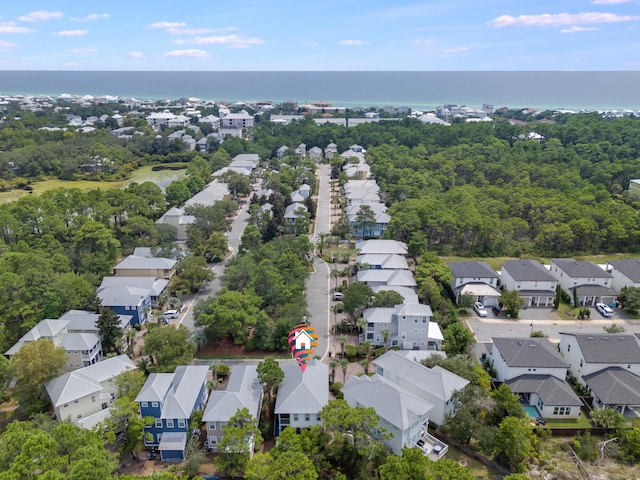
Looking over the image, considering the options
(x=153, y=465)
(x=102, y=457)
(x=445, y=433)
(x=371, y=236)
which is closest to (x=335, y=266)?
(x=371, y=236)

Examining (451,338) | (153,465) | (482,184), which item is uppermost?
(482,184)

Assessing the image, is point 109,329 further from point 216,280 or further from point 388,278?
point 388,278

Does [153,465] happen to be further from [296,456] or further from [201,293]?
Result: [201,293]

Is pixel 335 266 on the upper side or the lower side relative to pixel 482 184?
lower

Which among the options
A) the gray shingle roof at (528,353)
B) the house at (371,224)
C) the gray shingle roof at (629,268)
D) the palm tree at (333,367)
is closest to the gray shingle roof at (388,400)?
the palm tree at (333,367)

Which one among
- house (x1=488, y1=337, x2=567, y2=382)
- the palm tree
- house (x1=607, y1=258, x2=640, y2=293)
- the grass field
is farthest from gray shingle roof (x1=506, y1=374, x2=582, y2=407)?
the grass field

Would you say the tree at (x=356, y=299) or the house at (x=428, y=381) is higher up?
the tree at (x=356, y=299)

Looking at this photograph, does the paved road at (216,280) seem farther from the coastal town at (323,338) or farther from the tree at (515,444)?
the tree at (515,444)

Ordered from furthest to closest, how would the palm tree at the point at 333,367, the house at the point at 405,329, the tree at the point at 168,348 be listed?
the house at the point at 405,329 < the palm tree at the point at 333,367 < the tree at the point at 168,348
